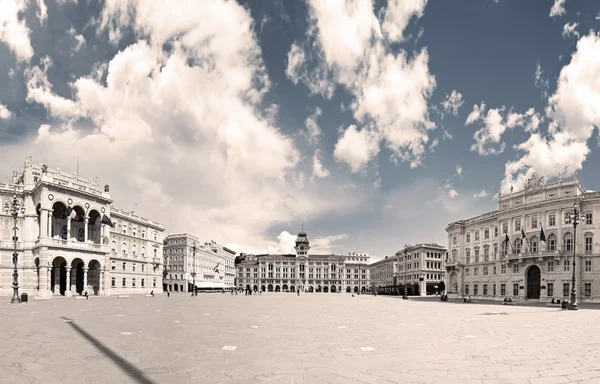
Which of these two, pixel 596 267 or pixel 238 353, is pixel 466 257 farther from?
pixel 238 353

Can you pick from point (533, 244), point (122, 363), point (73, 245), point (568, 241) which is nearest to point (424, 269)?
point (533, 244)

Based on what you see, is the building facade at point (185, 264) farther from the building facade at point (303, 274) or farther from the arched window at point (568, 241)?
the arched window at point (568, 241)

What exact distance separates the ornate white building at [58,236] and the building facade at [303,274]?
397 feet

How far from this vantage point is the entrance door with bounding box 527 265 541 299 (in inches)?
2520

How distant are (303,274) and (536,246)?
452ft

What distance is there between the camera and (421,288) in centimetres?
11838

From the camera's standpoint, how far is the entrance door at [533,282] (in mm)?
64000

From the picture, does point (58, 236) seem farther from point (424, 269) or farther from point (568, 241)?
point (424, 269)

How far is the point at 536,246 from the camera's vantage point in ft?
209

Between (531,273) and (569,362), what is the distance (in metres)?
63.1

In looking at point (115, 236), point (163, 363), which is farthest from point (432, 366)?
point (115, 236)

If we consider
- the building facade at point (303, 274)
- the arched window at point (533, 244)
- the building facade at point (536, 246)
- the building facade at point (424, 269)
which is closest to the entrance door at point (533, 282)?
the building facade at point (536, 246)

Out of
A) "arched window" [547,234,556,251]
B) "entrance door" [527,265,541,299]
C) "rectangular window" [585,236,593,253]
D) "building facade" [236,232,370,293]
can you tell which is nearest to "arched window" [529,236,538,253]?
"arched window" [547,234,556,251]

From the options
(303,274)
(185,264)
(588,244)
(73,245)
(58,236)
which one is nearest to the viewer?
(588,244)
